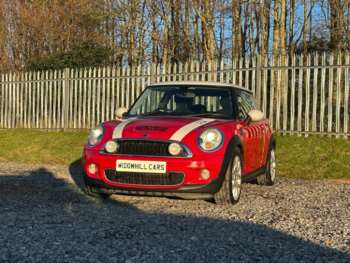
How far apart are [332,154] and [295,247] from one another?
674 cm

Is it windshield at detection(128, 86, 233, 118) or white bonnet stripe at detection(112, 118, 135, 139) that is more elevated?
windshield at detection(128, 86, 233, 118)

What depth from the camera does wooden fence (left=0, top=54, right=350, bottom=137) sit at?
38.5 feet

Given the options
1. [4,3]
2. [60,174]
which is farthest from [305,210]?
[4,3]

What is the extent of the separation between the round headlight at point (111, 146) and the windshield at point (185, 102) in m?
1.04

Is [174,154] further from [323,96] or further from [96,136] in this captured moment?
[323,96]

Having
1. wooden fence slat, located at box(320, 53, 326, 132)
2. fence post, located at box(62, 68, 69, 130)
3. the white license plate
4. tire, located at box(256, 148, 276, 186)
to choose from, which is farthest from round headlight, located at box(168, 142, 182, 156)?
fence post, located at box(62, 68, 69, 130)

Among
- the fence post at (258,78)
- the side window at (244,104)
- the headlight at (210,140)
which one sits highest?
the fence post at (258,78)

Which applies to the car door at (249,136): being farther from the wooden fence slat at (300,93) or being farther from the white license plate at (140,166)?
the wooden fence slat at (300,93)

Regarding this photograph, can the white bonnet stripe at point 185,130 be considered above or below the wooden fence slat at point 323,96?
below

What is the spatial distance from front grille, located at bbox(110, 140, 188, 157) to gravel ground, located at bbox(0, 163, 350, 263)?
2.20 feet

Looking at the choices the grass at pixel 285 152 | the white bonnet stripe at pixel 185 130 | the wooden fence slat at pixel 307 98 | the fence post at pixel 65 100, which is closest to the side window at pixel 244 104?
the white bonnet stripe at pixel 185 130

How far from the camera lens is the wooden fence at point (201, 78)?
11.8 meters

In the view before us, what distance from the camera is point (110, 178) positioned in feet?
20.2

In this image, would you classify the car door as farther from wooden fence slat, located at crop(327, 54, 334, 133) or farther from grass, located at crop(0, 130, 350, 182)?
wooden fence slat, located at crop(327, 54, 334, 133)
